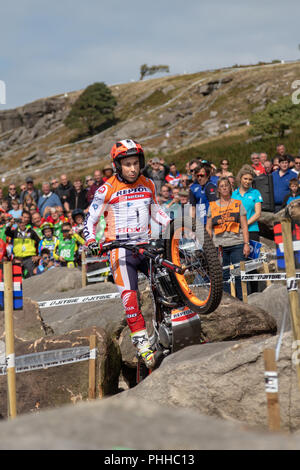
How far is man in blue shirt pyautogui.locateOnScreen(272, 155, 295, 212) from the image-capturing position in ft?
41.9

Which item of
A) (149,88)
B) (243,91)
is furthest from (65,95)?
(243,91)

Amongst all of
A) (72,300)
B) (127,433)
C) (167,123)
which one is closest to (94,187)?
(72,300)

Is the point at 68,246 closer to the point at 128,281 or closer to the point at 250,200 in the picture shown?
the point at 250,200

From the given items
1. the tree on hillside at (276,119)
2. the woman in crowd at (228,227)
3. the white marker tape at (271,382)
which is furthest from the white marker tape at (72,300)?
the tree on hillside at (276,119)

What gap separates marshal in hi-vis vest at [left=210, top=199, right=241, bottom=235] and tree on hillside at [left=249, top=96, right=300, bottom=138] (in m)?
32.8

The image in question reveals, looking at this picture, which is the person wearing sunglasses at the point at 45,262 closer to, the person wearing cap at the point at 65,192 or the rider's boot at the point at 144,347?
the person wearing cap at the point at 65,192

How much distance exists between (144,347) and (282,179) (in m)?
7.40

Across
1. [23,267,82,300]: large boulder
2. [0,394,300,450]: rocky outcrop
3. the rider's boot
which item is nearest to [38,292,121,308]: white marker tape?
the rider's boot

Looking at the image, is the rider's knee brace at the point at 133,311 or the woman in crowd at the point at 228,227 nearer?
the rider's knee brace at the point at 133,311

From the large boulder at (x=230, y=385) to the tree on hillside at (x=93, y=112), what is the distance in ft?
306

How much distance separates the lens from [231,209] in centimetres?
959

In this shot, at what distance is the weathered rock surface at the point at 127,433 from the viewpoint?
2.26 metres
